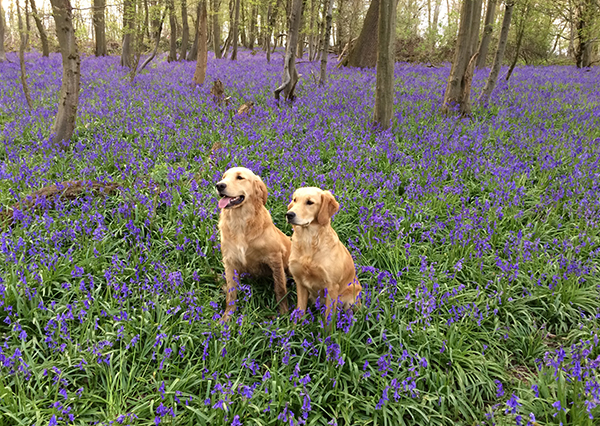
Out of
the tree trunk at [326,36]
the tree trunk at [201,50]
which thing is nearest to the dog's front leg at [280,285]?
the tree trunk at [326,36]

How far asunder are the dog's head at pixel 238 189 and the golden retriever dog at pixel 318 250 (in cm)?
50

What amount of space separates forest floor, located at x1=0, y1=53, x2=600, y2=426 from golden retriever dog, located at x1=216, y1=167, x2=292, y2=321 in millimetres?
347

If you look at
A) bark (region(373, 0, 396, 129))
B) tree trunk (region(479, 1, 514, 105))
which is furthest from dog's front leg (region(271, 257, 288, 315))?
tree trunk (region(479, 1, 514, 105))

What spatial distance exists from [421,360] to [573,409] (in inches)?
43.0

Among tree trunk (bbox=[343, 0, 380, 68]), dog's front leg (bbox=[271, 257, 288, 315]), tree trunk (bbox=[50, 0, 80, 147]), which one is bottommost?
dog's front leg (bbox=[271, 257, 288, 315])

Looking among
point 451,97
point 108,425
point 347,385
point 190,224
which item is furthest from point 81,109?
point 451,97

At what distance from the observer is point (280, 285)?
3891 mm

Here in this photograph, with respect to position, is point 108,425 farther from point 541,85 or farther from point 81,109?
Answer: point 541,85

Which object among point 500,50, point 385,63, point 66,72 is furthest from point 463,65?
point 66,72

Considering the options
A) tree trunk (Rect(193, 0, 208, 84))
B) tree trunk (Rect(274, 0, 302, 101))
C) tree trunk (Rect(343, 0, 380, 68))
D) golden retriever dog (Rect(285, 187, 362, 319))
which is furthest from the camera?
tree trunk (Rect(343, 0, 380, 68))

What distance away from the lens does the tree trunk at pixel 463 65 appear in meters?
9.78

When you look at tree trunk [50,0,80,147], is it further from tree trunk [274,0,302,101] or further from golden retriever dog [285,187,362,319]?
golden retriever dog [285,187,362,319]

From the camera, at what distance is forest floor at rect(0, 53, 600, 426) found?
9.33 feet

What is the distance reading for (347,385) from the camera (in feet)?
10.3
